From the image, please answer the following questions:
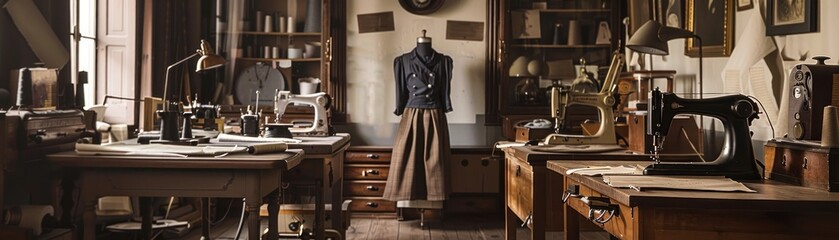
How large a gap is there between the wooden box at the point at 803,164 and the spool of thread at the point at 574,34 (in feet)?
14.6

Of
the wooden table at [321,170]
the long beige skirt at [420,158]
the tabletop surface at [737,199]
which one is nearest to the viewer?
the tabletop surface at [737,199]

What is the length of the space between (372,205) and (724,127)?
4.22m

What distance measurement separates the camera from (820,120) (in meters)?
2.47

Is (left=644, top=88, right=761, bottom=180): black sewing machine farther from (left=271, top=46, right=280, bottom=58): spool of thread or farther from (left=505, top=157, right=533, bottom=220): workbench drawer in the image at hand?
(left=271, top=46, right=280, bottom=58): spool of thread

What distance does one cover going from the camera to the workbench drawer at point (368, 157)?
21.7 feet

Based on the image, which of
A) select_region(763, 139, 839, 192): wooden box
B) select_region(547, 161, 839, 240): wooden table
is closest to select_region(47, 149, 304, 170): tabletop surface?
select_region(547, 161, 839, 240): wooden table

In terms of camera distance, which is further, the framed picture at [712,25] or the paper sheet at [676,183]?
the framed picture at [712,25]

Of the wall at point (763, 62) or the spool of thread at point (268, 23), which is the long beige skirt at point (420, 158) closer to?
the spool of thread at point (268, 23)

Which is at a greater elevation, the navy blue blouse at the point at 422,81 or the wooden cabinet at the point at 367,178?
the navy blue blouse at the point at 422,81

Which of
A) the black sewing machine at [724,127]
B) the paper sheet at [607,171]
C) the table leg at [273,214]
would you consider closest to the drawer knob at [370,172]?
the table leg at [273,214]

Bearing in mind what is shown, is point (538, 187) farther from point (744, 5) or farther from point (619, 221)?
point (744, 5)

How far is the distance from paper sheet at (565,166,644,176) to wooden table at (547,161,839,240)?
41 centimetres

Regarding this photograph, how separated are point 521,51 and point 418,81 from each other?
1001mm

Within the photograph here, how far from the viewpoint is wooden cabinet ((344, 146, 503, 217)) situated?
21.8 feet
